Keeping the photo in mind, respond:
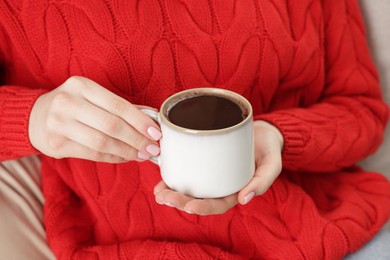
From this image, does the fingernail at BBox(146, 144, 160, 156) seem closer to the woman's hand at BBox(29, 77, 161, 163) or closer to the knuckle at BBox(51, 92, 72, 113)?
the woman's hand at BBox(29, 77, 161, 163)

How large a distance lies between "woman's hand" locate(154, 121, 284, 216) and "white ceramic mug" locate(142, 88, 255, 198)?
0.4 inches

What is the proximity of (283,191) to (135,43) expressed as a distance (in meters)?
0.36

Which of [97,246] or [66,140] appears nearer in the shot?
[66,140]

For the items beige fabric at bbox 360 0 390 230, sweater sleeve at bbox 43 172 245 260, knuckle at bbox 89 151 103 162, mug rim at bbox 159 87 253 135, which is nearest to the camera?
mug rim at bbox 159 87 253 135

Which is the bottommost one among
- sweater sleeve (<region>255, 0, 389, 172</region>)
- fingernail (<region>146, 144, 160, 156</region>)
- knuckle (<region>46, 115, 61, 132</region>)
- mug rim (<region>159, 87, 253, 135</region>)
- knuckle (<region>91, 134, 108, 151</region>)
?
sweater sleeve (<region>255, 0, 389, 172</region>)

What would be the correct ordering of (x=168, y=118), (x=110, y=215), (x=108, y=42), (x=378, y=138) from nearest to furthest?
(x=168, y=118) < (x=108, y=42) < (x=110, y=215) < (x=378, y=138)

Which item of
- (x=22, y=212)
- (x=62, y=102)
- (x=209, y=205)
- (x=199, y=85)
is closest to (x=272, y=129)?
(x=199, y=85)

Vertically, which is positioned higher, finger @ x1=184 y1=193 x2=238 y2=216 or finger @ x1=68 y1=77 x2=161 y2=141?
finger @ x1=68 y1=77 x2=161 y2=141

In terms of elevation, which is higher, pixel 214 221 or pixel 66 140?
pixel 66 140

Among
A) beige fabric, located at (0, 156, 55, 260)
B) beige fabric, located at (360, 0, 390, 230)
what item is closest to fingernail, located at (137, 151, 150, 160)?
beige fabric, located at (0, 156, 55, 260)

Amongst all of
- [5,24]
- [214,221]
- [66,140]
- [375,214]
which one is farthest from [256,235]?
[5,24]

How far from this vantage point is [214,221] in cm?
78

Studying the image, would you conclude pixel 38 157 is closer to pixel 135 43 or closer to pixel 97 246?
pixel 97 246

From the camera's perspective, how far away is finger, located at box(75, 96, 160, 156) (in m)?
0.58
